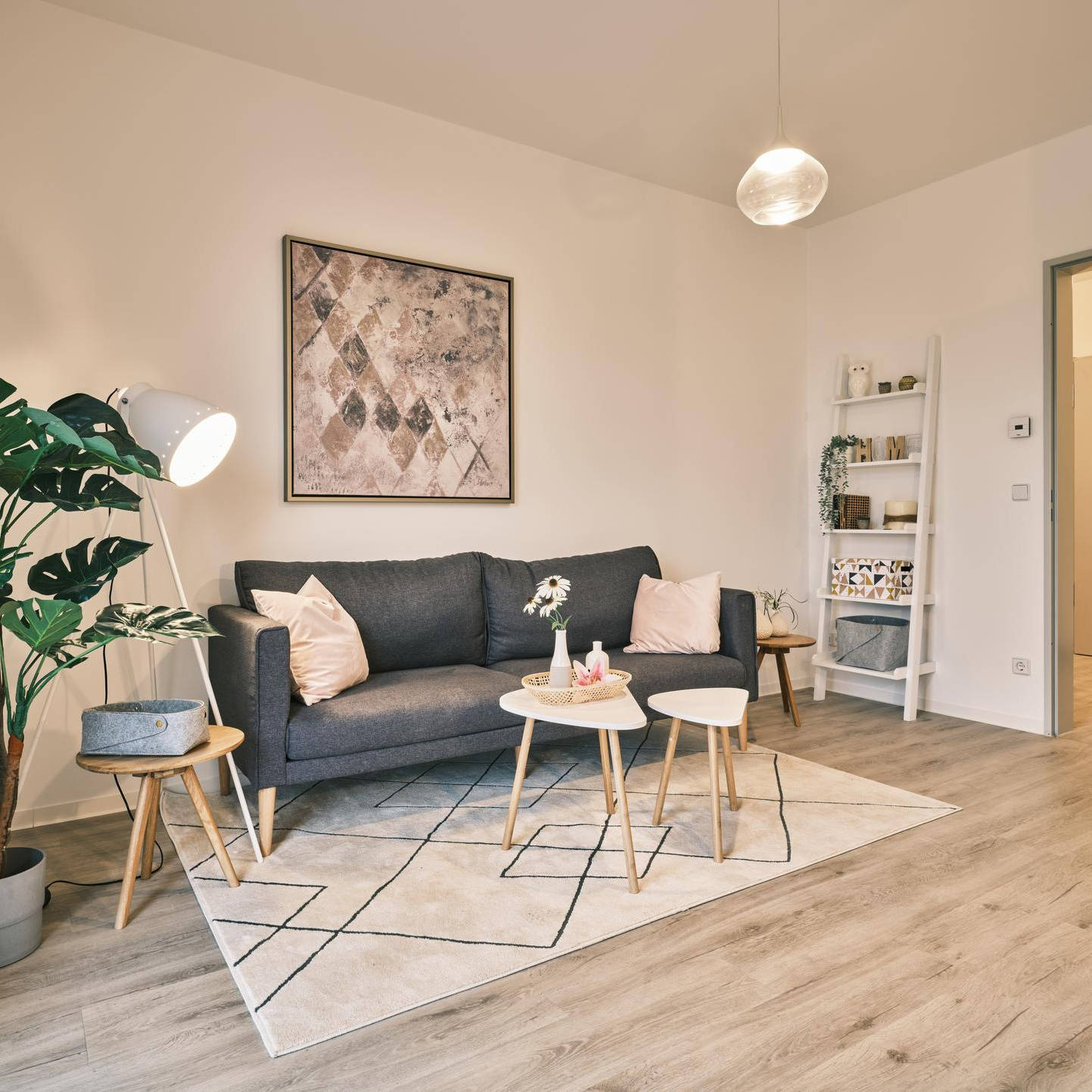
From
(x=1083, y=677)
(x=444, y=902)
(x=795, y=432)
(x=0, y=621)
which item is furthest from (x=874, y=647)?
(x=0, y=621)

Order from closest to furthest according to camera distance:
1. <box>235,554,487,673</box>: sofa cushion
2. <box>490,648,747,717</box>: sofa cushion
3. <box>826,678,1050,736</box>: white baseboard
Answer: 1. <box>235,554,487,673</box>: sofa cushion
2. <box>490,648,747,717</box>: sofa cushion
3. <box>826,678,1050,736</box>: white baseboard

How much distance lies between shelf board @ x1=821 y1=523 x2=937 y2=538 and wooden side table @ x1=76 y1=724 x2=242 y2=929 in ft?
11.8

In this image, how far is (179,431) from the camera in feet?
7.91

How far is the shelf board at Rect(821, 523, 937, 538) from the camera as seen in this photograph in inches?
173

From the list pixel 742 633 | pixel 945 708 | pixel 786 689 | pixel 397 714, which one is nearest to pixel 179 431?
pixel 397 714

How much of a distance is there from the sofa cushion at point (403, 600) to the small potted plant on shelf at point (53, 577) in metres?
0.86

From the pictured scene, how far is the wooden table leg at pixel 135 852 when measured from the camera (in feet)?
6.94

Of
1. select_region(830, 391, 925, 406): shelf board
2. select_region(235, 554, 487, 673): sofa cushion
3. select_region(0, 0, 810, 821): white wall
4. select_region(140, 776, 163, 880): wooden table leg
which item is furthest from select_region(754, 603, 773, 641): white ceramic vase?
select_region(140, 776, 163, 880): wooden table leg

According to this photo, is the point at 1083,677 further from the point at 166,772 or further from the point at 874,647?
the point at 166,772

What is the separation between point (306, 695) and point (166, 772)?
599 millimetres

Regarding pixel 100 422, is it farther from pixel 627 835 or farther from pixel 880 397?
pixel 880 397

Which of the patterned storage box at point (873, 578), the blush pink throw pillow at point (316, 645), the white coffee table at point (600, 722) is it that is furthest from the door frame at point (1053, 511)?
the blush pink throw pillow at point (316, 645)

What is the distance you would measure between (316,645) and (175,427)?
2.85 ft

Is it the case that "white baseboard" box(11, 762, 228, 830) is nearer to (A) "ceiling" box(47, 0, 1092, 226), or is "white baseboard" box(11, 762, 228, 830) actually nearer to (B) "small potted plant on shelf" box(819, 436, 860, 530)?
(A) "ceiling" box(47, 0, 1092, 226)
